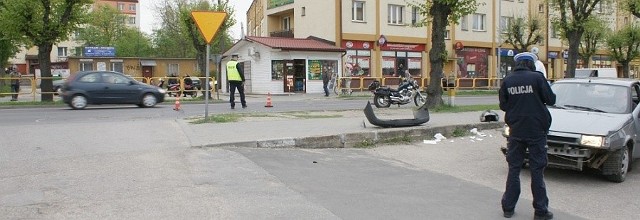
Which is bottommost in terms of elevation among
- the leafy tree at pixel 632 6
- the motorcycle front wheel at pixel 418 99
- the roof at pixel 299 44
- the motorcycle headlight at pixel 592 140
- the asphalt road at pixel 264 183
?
the asphalt road at pixel 264 183

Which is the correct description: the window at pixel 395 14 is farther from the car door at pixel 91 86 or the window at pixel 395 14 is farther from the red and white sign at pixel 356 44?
the car door at pixel 91 86

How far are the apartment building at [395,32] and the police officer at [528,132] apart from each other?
28305 millimetres

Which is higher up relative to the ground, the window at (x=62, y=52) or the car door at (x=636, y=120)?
the window at (x=62, y=52)

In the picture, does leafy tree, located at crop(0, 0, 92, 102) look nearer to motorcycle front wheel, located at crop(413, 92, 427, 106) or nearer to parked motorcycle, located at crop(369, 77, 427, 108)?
parked motorcycle, located at crop(369, 77, 427, 108)

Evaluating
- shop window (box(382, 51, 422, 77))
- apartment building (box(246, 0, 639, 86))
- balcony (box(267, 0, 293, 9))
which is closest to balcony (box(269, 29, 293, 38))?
apartment building (box(246, 0, 639, 86))

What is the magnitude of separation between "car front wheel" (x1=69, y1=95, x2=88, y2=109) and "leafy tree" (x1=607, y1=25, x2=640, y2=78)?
143ft

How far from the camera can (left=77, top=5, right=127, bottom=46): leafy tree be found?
271 feet

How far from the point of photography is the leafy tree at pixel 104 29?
82.6 metres

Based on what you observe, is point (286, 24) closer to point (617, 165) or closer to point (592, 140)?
point (617, 165)

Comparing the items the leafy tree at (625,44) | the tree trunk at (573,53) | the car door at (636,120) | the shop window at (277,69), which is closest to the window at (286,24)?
the shop window at (277,69)

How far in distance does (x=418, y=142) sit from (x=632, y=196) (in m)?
4.78

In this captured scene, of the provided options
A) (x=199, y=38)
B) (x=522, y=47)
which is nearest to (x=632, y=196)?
(x=199, y=38)

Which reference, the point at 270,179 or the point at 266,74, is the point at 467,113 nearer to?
the point at 270,179

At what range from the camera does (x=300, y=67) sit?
36.3 metres
